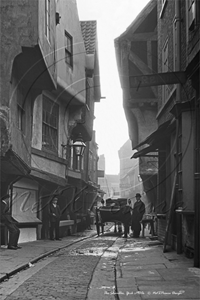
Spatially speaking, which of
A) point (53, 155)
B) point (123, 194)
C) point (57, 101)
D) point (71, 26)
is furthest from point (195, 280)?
point (123, 194)

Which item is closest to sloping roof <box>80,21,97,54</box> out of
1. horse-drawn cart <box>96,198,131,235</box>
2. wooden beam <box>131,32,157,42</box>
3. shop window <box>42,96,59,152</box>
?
wooden beam <box>131,32,157,42</box>

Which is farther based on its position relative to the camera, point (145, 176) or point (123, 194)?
point (123, 194)

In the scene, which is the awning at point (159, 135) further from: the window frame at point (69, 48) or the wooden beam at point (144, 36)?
the wooden beam at point (144, 36)

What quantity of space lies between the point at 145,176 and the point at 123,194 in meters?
55.6

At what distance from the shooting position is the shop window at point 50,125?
19.9 metres

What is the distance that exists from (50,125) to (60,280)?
12.6 meters

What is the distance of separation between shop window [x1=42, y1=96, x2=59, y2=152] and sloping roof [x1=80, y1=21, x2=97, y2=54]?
6065mm

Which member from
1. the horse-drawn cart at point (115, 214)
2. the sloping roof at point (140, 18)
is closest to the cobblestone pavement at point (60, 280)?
the horse-drawn cart at point (115, 214)

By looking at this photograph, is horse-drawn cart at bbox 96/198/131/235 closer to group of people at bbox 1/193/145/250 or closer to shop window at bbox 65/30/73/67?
group of people at bbox 1/193/145/250

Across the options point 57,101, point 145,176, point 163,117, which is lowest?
point 145,176

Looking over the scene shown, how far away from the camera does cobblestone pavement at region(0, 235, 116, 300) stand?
6.88m

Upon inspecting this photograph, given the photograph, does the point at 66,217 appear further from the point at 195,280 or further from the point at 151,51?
the point at 195,280

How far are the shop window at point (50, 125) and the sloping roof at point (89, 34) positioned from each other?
6.06 meters

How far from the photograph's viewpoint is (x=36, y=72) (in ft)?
49.9
